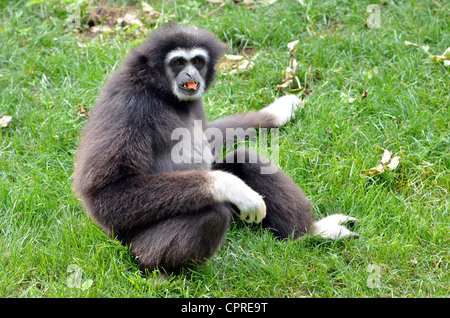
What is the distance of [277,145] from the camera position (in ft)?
22.2

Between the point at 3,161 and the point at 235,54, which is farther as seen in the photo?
the point at 235,54

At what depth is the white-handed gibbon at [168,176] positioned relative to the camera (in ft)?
16.2

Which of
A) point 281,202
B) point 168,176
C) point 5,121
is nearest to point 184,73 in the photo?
point 168,176

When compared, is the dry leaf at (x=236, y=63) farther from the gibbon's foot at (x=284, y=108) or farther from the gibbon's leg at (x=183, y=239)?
the gibbon's leg at (x=183, y=239)

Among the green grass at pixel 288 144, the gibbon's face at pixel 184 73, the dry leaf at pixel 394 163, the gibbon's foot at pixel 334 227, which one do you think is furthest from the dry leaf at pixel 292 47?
the gibbon's foot at pixel 334 227

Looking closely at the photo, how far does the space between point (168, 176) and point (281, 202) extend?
4.10 ft

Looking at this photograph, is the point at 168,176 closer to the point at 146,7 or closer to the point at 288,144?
the point at 288,144

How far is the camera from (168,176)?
5059mm

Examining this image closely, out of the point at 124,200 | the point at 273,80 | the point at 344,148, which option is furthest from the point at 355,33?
the point at 124,200

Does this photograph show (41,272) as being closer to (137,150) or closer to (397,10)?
(137,150)

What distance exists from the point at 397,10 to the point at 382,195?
3822 millimetres

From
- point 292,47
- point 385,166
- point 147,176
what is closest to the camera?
point 147,176

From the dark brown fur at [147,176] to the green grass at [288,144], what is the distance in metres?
0.29

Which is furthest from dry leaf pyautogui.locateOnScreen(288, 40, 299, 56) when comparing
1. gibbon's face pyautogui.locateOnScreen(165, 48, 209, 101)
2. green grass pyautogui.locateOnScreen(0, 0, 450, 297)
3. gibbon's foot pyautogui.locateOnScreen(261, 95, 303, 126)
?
gibbon's face pyautogui.locateOnScreen(165, 48, 209, 101)
